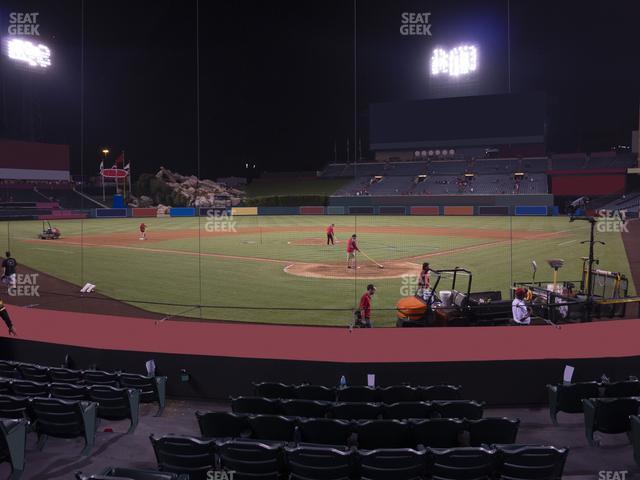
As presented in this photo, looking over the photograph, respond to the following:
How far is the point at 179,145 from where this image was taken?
5969 cm

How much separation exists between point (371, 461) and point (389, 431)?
97cm

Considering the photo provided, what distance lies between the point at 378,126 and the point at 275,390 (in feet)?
274

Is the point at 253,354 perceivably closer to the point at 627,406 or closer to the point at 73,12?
the point at 627,406

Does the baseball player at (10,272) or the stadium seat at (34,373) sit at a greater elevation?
the baseball player at (10,272)

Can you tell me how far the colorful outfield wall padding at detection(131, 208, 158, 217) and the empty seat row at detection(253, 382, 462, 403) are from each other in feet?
221

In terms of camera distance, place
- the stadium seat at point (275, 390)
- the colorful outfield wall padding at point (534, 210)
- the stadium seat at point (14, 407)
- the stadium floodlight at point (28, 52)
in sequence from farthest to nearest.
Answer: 1. the colorful outfield wall padding at point (534, 210)
2. the stadium floodlight at point (28, 52)
3. the stadium seat at point (275, 390)
4. the stadium seat at point (14, 407)

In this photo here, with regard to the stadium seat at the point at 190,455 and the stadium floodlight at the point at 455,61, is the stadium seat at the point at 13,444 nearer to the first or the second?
the stadium seat at the point at 190,455

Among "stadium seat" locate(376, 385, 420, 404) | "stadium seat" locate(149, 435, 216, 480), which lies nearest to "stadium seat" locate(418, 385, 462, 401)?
"stadium seat" locate(376, 385, 420, 404)

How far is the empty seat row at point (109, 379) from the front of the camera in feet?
28.7

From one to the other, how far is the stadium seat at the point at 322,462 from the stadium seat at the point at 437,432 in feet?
3.89

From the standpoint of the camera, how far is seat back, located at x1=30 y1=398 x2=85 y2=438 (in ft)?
22.8

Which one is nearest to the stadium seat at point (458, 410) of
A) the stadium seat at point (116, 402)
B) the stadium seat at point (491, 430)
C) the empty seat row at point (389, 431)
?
the empty seat row at point (389, 431)

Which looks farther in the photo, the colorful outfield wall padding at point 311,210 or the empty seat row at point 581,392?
the colorful outfield wall padding at point 311,210

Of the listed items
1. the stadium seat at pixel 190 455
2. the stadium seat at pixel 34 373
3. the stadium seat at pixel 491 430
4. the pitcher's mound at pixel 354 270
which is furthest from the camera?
the pitcher's mound at pixel 354 270
